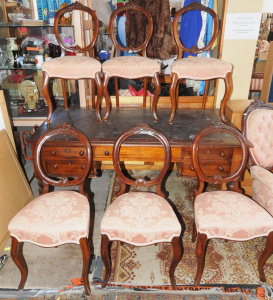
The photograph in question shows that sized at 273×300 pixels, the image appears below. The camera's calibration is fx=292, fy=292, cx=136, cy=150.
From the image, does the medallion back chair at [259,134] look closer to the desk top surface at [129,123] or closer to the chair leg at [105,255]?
the desk top surface at [129,123]

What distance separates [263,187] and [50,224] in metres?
1.45

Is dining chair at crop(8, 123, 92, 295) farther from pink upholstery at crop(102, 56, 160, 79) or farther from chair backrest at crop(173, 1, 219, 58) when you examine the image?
chair backrest at crop(173, 1, 219, 58)

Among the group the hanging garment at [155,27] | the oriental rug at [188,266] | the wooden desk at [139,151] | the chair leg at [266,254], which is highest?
the hanging garment at [155,27]

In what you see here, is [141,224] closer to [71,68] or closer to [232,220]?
[232,220]

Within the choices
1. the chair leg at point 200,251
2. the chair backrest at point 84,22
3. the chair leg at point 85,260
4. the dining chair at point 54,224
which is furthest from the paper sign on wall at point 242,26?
the chair leg at point 85,260

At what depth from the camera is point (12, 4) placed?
10.2ft

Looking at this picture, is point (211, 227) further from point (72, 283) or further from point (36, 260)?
point (36, 260)

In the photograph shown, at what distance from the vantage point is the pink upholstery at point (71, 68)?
245 cm

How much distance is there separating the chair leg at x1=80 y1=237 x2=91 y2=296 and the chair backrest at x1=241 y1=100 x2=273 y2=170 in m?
1.40

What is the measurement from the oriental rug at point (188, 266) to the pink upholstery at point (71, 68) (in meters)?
1.42

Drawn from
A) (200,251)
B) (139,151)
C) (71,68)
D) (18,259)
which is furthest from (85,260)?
(71,68)

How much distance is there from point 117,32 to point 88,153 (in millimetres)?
1769

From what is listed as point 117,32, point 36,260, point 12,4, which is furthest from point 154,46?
point 36,260

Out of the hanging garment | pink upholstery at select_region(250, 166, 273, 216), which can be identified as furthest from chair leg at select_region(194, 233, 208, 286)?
the hanging garment
